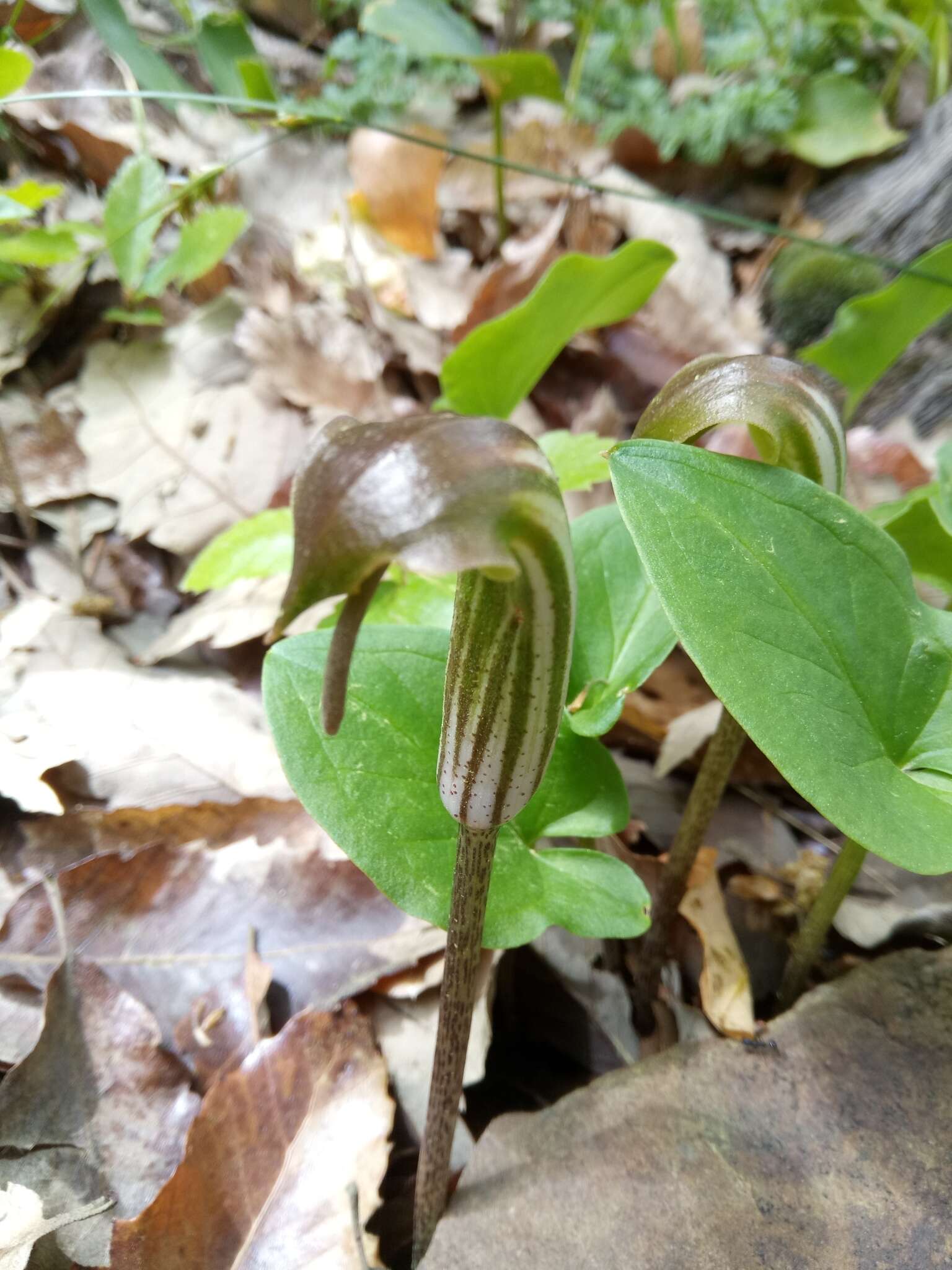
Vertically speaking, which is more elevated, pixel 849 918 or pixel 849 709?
pixel 849 709

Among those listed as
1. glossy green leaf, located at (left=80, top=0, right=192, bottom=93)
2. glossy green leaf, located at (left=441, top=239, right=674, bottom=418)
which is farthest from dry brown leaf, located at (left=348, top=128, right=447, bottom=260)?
glossy green leaf, located at (left=441, top=239, right=674, bottom=418)

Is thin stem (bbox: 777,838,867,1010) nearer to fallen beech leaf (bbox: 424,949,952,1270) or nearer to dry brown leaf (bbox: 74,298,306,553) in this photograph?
fallen beech leaf (bbox: 424,949,952,1270)

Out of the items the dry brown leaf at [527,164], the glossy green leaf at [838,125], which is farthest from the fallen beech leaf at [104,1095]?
the glossy green leaf at [838,125]

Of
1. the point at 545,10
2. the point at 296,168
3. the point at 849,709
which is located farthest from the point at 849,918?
the point at 545,10

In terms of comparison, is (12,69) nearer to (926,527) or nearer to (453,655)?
(453,655)

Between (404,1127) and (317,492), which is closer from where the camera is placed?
(317,492)

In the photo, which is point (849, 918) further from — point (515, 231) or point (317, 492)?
point (515, 231)

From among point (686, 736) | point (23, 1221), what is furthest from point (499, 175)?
point (23, 1221)
